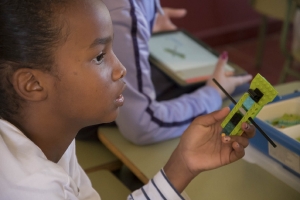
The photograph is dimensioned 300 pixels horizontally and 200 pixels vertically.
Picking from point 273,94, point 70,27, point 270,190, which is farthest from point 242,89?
point 70,27

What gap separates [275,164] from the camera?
0.99 meters

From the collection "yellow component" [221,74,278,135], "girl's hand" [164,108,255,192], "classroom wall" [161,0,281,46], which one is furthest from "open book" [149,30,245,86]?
"classroom wall" [161,0,281,46]

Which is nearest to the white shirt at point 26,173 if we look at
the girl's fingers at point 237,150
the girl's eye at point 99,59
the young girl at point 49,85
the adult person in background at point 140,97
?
the young girl at point 49,85

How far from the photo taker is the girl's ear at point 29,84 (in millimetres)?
693

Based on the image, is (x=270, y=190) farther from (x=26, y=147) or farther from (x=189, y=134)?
(x=26, y=147)

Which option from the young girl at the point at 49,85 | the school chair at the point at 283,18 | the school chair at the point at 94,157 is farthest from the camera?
the school chair at the point at 283,18

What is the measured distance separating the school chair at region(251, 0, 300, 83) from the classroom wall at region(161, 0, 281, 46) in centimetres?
33

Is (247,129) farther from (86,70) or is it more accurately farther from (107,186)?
(107,186)

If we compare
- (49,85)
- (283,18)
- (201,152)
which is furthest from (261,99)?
(283,18)

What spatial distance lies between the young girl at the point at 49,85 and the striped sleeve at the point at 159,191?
0.16 meters

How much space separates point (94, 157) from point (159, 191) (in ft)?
1.31

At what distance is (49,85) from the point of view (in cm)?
71

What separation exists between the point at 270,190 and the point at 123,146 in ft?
1.29

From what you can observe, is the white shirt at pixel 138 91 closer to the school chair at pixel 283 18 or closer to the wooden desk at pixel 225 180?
the wooden desk at pixel 225 180
